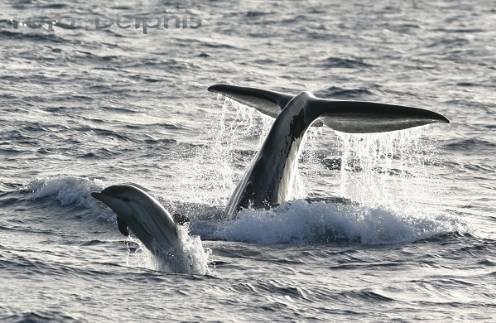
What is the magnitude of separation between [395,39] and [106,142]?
1998cm

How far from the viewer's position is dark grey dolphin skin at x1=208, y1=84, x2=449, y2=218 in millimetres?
17281

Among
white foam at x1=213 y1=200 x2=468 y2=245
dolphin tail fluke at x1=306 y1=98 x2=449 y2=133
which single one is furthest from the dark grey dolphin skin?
white foam at x1=213 y1=200 x2=468 y2=245

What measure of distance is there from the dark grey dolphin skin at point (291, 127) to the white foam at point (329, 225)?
9.8 inches

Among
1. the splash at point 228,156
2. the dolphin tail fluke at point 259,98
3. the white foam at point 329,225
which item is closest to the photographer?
the white foam at point 329,225

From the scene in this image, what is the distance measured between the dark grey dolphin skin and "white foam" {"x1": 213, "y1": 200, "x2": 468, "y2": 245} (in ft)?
0.81

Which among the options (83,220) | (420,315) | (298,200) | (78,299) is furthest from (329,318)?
(83,220)

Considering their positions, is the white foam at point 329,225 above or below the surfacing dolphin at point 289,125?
below

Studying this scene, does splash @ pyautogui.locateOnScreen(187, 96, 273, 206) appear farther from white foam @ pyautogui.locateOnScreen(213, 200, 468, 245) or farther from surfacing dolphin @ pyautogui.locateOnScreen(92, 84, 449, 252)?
white foam @ pyautogui.locateOnScreen(213, 200, 468, 245)

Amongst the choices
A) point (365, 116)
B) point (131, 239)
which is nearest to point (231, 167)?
point (365, 116)

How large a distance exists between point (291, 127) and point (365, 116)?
1.10 metres

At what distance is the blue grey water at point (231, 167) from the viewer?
48.2 ft

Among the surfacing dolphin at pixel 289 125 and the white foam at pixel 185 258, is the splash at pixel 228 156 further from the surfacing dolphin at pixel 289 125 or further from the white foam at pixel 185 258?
the white foam at pixel 185 258

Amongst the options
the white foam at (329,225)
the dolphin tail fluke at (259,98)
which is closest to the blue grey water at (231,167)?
the white foam at (329,225)

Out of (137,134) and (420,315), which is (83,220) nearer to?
(420,315)
